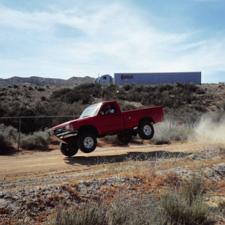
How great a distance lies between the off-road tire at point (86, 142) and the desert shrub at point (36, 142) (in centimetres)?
519

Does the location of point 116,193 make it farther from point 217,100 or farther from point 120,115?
point 217,100

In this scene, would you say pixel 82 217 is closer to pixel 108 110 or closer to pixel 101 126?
pixel 101 126

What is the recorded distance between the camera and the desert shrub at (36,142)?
79.9 feet

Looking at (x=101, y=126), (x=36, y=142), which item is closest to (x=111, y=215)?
(x=101, y=126)

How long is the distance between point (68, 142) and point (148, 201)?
37.1ft

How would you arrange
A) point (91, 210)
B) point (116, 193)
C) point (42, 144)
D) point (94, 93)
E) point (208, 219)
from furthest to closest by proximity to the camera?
point (94, 93) → point (42, 144) → point (116, 193) → point (208, 219) → point (91, 210)

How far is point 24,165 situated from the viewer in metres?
17.6

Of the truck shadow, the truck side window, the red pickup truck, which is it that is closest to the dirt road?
the truck shadow

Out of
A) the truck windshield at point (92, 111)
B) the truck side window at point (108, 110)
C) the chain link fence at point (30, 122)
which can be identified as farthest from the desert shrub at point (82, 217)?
the chain link fence at point (30, 122)

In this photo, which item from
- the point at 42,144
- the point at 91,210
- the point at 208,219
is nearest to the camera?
the point at 91,210

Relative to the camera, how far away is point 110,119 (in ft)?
68.8

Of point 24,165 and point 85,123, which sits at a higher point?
point 85,123

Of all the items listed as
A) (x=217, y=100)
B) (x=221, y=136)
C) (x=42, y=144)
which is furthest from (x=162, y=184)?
(x=217, y=100)

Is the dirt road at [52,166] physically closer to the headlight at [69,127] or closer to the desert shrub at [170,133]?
the headlight at [69,127]
